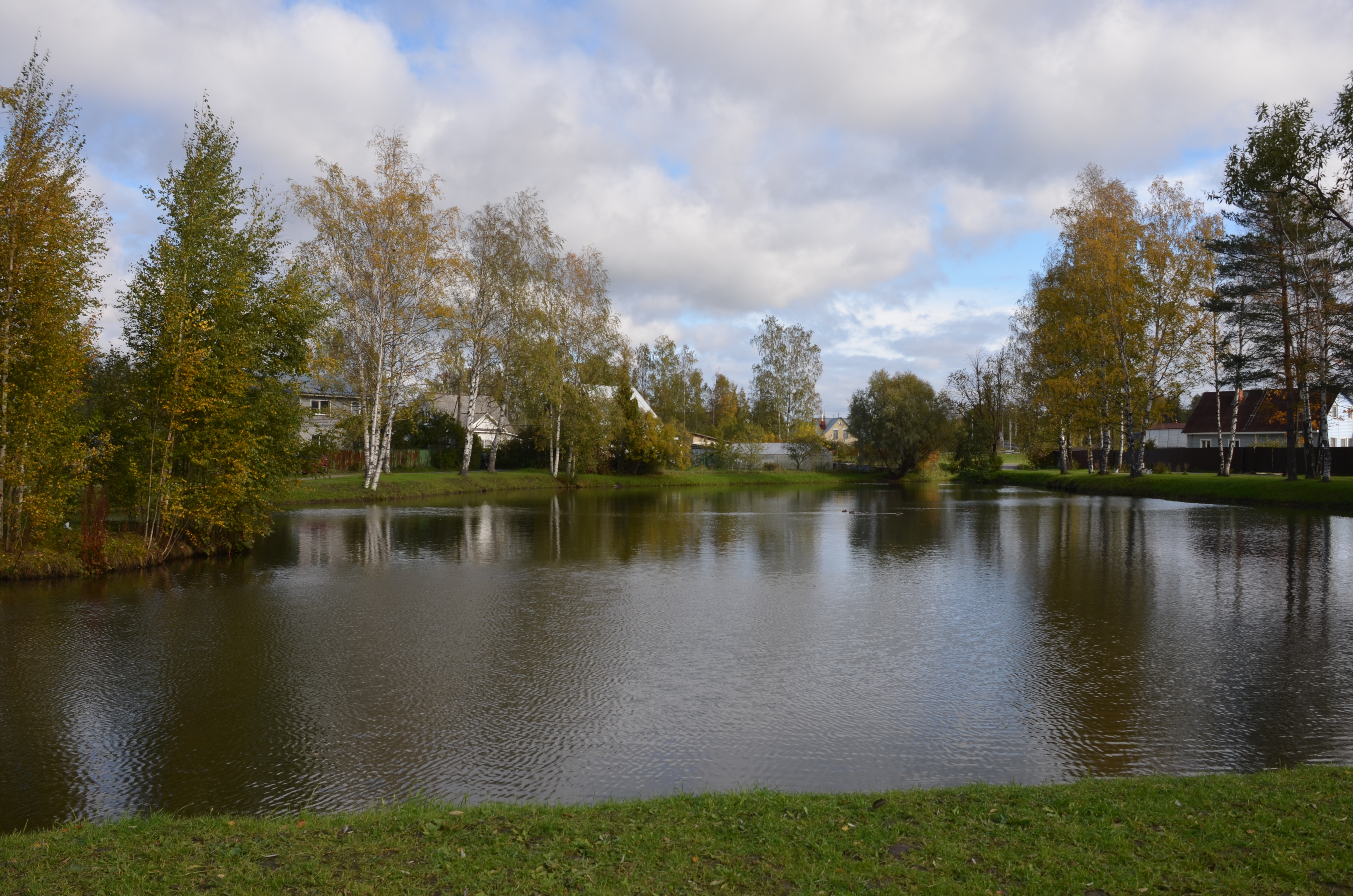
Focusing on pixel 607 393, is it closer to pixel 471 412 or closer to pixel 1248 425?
pixel 471 412

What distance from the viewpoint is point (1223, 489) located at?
3312 cm

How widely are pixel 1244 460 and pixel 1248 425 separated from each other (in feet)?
43.5

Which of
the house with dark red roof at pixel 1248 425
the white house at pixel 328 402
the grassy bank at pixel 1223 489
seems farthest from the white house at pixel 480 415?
the house with dark red roof at pixel 1248 425

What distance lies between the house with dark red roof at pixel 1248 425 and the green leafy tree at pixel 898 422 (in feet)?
58.2

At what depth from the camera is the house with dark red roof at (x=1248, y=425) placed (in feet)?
173

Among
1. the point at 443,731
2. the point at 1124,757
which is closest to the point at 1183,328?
the point at 1124,757

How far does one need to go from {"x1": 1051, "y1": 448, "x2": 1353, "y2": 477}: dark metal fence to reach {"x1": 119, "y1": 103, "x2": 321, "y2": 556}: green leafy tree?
123 ft

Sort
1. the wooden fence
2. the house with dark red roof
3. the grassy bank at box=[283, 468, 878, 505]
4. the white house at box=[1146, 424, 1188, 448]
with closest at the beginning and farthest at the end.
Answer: the grassy bank at box=[283, 468, 878, 505] → the wooden fence → the house with dark red roof → the white house at box=[1146, 424, 1188, 448]

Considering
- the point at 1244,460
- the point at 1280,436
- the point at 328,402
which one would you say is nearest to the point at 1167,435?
the point at 1280,436

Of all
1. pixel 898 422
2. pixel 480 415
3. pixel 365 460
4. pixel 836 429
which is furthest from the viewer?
pixel 836 429

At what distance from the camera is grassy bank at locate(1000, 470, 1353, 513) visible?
93.0 ft

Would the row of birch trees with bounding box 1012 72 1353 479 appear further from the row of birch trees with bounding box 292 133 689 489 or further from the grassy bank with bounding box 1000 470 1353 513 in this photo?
the row of birch trees with bounding box 292 133 689 489

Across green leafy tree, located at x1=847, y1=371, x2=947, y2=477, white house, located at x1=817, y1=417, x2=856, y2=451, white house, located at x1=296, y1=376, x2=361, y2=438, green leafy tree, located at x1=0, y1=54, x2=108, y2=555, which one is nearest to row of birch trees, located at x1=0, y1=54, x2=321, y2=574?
green leafy tree, located at x1=0, y1=54, x2=108, y2=555

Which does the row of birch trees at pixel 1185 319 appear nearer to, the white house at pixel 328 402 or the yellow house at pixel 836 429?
the white house at pixel 328 402
